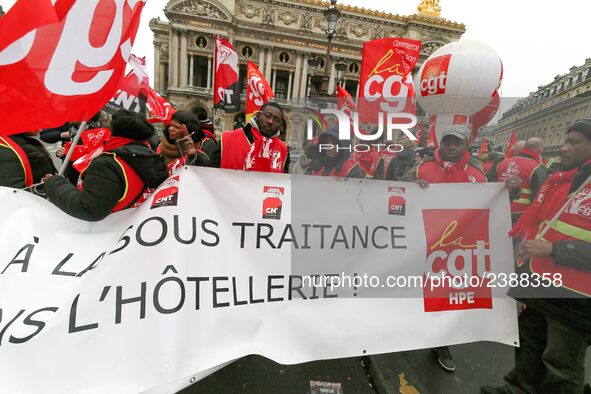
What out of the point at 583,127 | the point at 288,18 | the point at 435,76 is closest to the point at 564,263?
the point at 583,127

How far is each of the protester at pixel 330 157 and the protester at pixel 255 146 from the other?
33.4 inches

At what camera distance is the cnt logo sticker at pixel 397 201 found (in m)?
2.20

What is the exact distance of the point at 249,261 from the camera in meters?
1.90

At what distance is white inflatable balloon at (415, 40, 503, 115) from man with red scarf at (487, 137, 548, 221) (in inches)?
50.8

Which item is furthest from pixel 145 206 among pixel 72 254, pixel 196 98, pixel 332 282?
pixel 196 98

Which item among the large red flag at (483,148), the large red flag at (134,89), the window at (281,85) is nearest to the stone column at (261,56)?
the window at (281,85)

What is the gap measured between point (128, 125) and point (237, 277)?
1.19m

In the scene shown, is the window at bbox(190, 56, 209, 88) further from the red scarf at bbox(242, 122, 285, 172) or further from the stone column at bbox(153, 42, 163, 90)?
the red scarf at bbox(242, 122, 285, 172)

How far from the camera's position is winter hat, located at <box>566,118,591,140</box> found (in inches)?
71.1

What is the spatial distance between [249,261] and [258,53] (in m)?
43.8

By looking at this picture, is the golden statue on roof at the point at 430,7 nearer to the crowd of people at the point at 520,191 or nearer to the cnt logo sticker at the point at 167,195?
the crowd of people at the point at 520,191

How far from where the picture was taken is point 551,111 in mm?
2209

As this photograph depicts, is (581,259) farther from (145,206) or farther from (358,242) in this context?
(145,206)

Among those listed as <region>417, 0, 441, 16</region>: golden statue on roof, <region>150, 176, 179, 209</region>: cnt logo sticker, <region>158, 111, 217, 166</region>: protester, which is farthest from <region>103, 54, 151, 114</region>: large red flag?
<region>417, 0, 441, 16</region>: golden statue on roof
